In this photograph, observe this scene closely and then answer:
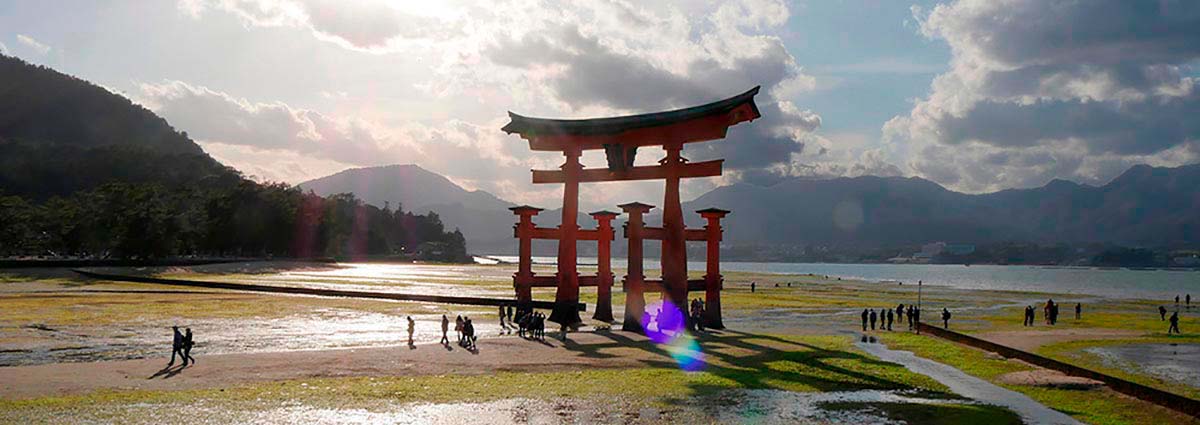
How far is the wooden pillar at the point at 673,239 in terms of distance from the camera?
3859cm

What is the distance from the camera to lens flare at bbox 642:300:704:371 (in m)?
27.9

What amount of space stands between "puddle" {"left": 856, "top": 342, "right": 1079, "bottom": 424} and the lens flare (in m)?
7.40

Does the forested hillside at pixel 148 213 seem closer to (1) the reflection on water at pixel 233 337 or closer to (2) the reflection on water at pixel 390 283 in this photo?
(2) the reflection on water at pixel 390 283

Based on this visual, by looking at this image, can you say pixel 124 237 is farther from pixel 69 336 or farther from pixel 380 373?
pixel 380 373

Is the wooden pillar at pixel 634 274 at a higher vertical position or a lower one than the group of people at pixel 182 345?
higher

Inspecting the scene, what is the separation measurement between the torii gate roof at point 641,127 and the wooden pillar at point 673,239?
3.41 feet

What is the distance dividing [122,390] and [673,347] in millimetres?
19556

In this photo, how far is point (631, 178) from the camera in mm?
40250

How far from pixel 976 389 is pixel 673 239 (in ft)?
58.7

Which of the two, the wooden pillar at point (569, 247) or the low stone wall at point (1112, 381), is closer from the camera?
the low stone wall at point (1112, 381)

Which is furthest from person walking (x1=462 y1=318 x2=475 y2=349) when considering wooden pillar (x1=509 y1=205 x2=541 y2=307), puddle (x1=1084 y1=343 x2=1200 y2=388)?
puddle (x1=1084 y1=343 x2=1200 y2=388)

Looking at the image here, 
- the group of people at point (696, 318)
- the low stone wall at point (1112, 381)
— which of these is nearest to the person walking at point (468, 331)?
the group of people at point (696, 318)

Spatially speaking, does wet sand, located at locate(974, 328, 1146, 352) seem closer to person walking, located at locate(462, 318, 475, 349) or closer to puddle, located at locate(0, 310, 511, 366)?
person walking, located at locate(462, 318, 475, 349)

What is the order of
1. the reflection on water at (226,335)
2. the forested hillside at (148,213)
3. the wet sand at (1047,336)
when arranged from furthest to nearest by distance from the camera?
1. the forested hillside at (148,213)
2. the wet sand at (1047,336)
3. the reflection on water at (226,335)
